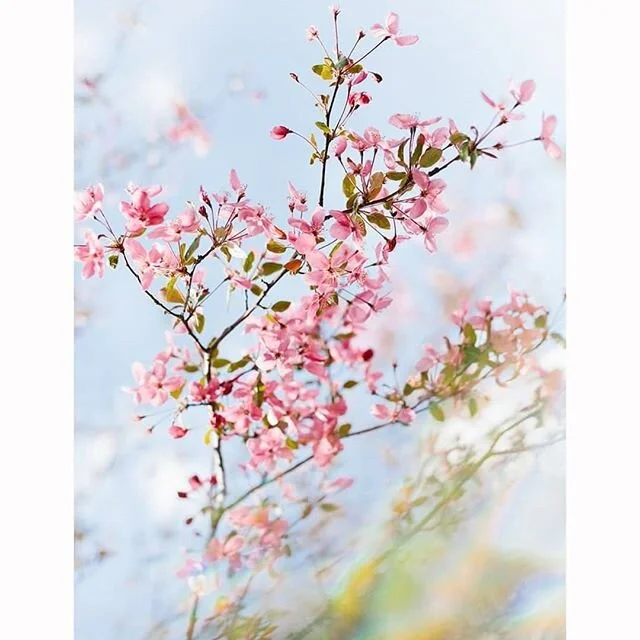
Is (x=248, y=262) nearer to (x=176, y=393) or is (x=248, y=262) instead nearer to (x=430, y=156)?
(x=176, y=393)

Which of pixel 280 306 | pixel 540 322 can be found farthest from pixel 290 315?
pixel 540 322

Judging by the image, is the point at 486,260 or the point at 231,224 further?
the point at 486,260

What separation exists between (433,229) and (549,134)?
0.29 meters

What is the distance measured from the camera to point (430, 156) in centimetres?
165

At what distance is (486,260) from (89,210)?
2.27 ft

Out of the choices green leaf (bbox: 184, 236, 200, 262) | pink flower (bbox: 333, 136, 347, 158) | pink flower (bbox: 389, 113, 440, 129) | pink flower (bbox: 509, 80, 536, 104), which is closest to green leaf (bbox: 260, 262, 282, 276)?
green leaf (bbox: 184, 236, 200, 262)

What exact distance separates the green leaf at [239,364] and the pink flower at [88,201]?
1.09 feet

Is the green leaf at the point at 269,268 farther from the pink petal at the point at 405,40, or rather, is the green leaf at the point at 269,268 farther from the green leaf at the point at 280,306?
the pink petal at the point at 405,40

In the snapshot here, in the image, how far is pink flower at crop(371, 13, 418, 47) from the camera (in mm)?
1641
